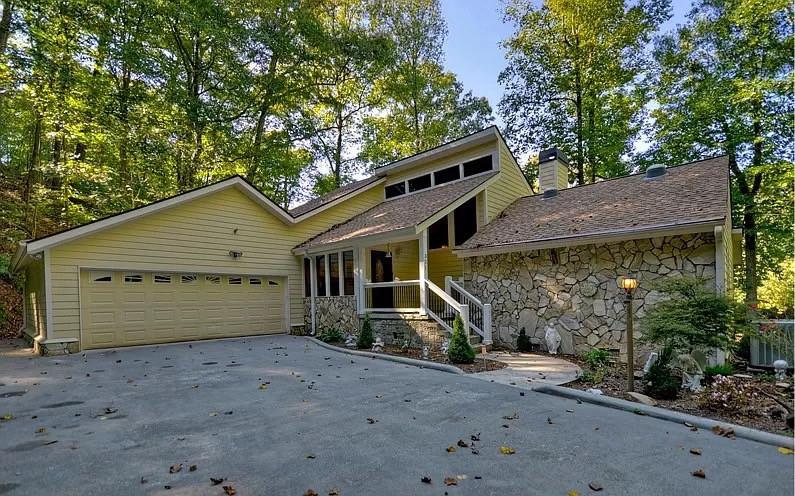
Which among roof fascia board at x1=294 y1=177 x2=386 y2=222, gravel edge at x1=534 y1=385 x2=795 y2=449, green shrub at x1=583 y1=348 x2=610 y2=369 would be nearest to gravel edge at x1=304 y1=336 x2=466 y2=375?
gravel edge at x1=534 y1=385 x2=795 y2=449

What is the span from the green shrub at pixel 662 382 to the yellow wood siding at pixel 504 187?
691 cm

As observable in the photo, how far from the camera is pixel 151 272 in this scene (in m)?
10.5

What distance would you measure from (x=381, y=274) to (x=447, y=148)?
4.55m

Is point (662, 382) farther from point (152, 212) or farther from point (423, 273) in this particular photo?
point (152, 212)

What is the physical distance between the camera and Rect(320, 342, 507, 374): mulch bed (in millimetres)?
7172

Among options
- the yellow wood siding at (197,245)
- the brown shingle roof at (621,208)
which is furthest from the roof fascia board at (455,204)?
the yellow wood siding at (197,245)

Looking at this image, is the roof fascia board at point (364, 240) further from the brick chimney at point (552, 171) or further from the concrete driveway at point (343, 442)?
the brick chimney at point (552, 171)

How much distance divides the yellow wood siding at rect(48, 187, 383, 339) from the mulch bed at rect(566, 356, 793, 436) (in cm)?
942

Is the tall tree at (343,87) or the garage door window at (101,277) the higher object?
the tall tree at (343,87)

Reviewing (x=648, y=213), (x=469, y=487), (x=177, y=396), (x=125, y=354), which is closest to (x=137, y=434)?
(x=177, y=396)

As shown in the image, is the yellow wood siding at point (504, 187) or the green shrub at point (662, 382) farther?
the yellow wood siding at point (504, 187)

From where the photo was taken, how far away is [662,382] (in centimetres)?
519

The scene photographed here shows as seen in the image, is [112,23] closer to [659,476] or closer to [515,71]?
[515,71]

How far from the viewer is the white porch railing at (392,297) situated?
1053 centimetres
